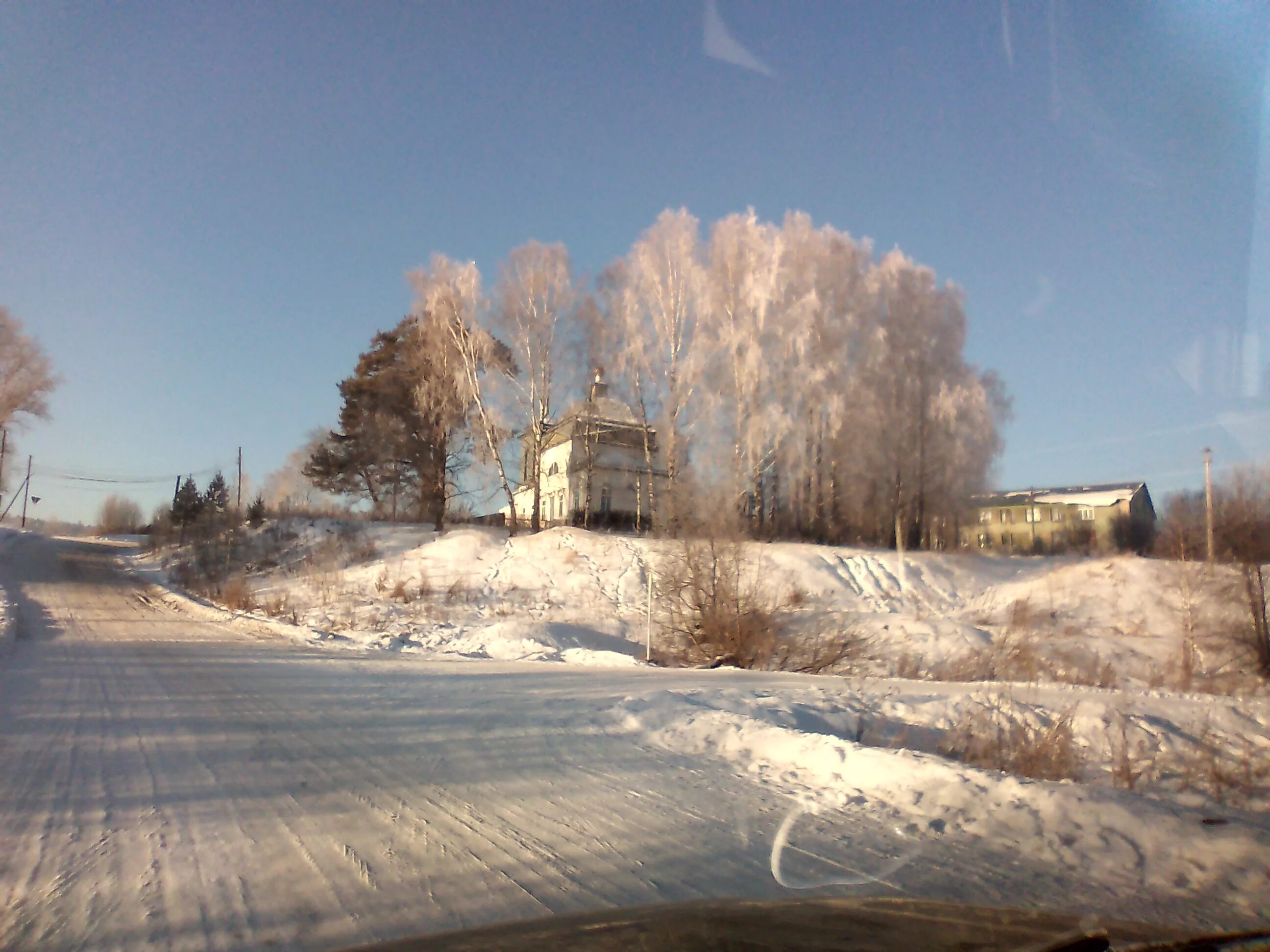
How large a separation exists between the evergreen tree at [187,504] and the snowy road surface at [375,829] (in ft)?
157

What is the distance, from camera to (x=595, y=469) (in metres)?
40.1

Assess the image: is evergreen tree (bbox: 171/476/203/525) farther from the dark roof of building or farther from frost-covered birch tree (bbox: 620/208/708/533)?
the dark roof of building

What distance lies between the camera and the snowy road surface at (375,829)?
391 cm

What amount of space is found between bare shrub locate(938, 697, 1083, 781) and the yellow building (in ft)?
94.3

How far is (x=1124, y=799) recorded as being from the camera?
545 centimetres

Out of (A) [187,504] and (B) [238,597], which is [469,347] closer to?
(B) [238,597]

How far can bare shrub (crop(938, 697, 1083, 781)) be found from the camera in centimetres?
704

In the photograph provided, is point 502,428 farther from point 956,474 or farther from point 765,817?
point 765,817

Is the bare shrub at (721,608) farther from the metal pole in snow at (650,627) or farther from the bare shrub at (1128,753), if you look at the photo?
the bare shrub at (1128,753)

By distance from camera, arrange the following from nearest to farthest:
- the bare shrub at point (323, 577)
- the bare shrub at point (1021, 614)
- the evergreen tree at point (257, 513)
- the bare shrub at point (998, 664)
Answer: the bare shrub at point (998, 664) < the bare shrub at point (1021, 614) < the bare shrub at point (323, 577) < the evergreen tree at point (257, 513)

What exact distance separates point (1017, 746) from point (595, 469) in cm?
3312

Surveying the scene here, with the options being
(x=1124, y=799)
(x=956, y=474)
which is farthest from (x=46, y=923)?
(x=956, y=474)

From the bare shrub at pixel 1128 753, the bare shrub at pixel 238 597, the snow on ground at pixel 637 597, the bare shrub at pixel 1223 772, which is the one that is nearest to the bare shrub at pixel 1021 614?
the snow on ground at pixel 637 597

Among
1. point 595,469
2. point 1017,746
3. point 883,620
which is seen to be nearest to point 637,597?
point 883,620
